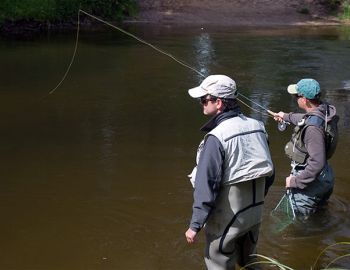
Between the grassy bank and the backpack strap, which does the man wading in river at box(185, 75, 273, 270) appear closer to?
the backpack strap

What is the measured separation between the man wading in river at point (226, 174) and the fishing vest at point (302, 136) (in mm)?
1291

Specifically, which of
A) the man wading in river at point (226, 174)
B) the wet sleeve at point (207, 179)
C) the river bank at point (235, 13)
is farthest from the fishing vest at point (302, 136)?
the river bank at point (235, 13)

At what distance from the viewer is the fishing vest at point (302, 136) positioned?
5.18 m

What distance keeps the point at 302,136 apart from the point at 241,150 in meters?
1.61

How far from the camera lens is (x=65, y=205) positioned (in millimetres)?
6648

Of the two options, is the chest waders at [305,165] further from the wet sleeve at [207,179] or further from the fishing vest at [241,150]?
the wet sleeve at [207,179]

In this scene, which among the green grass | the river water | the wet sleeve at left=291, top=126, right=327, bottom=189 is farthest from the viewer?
the green grass

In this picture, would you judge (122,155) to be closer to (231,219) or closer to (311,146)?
(311,146)

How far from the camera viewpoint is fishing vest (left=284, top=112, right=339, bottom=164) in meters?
5.18

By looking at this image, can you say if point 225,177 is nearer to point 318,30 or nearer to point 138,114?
point 138,114

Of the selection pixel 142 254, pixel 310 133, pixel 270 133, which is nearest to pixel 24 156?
pixel 142 254

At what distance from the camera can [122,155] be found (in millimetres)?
8383

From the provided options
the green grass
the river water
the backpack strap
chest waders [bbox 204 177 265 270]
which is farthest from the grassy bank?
chest waders [bbox 204 177 265 270]

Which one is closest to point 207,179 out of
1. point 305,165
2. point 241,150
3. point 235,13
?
point 241,150
